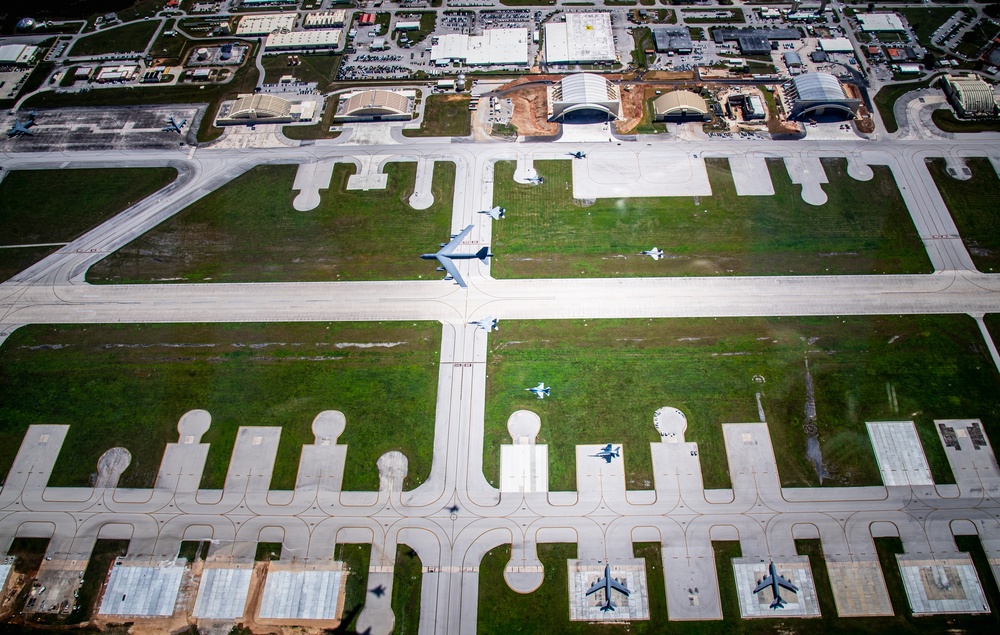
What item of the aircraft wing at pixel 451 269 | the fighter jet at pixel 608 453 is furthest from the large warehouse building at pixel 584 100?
the fighter jet at pixel 608 453

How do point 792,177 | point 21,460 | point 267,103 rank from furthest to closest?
point 267,103 → point 792,177 → point 21,460

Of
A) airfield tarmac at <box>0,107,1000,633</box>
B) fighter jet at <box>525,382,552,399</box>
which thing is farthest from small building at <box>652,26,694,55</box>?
fighter jet at <box>525,382,552,399</box>

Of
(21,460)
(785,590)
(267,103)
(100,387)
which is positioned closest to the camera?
(785,590)

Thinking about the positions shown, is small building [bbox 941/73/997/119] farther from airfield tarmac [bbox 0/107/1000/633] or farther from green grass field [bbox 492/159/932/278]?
airfield tarmac [bbox 0/107/1000/633]

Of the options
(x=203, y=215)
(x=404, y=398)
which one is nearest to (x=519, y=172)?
(x=404, y=398)

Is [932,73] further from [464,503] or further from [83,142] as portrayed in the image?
[83,142]

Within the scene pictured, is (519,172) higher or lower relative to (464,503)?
higher

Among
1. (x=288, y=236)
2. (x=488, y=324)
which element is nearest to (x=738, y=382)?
(x=488, y=324)
